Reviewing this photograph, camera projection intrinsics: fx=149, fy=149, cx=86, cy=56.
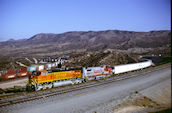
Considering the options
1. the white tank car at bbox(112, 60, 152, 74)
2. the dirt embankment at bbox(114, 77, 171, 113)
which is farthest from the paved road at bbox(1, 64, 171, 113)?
the white tank car at bbox(112, 60, 152, 74)

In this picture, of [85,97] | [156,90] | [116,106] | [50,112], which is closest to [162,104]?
[156,90]

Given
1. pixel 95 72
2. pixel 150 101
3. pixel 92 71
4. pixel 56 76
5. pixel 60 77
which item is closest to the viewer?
pixel 150 101

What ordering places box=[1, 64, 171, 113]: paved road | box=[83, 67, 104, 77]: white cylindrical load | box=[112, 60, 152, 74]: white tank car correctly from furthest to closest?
box=[112, 60, 152, 74]: white tank car < box=[83, 67, 104, 77]: white cylindrical load < box=[1, 64, 171, 113]: paved road

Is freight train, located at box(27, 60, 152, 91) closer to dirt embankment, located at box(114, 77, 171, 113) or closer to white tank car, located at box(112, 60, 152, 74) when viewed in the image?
white tank car, located at box(112, 60, 152, 74)

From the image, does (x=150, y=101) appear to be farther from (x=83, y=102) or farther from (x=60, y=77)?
(x=60, y=77)

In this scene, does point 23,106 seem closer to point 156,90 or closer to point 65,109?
point 65,109

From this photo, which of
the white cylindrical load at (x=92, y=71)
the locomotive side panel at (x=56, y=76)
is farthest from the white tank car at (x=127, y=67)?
the locomotive side panel at (x=56, y=76)

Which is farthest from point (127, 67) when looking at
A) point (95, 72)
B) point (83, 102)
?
point (83, 102)

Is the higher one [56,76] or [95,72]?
[56,76]

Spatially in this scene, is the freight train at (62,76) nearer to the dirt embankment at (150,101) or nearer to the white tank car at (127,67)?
the white tank car at (127,67)

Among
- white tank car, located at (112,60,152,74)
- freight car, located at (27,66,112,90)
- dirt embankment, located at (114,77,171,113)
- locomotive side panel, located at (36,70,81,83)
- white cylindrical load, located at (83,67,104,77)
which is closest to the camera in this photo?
dirt embankment, located at (114,77,171,113)

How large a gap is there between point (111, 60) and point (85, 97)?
4112 cm

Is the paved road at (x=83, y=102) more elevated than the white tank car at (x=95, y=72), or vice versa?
the white tank car at (x=95, y=72)

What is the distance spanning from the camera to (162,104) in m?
20.8
